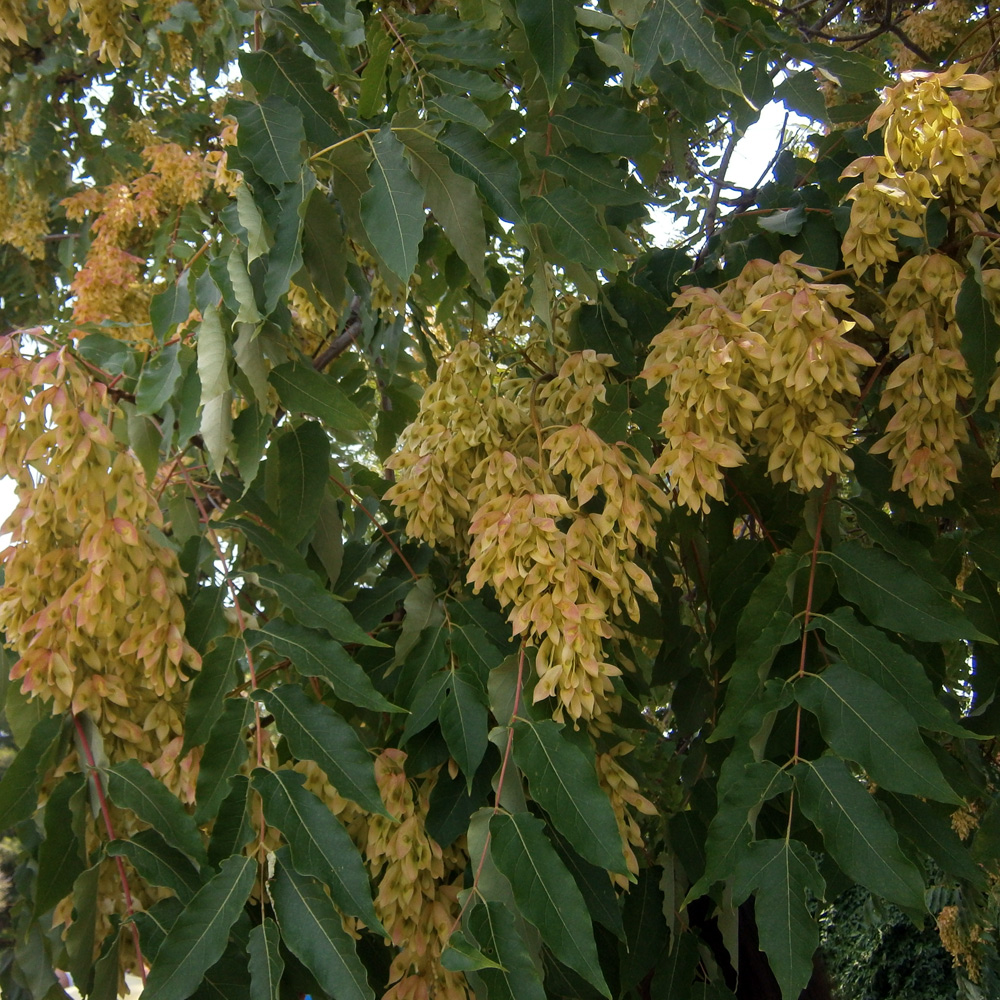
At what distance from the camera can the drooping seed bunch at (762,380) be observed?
1.24m

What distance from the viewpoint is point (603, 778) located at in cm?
146

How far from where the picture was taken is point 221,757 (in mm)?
1237

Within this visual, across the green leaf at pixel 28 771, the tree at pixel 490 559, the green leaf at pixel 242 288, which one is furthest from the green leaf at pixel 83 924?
the green leaf at pixel 242 288

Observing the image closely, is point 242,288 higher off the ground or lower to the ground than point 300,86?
lower

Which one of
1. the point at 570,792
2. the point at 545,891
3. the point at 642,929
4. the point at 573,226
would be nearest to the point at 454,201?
the point at 573,226

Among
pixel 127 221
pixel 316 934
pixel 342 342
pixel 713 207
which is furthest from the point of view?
pixel 127 221

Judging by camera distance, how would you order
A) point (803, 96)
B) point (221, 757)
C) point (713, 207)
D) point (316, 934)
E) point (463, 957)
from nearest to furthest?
point (463, 957) → point (316, 934) → point (221, 757) → point (803, 96) → point (713, 207)

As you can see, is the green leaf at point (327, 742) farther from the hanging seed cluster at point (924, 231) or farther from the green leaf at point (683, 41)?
the green leaf at point (683, 41)

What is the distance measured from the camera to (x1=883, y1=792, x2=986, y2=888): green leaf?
1.36m

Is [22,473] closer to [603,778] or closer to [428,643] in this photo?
[428,643]

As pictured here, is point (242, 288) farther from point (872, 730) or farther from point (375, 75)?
point (872, 730)

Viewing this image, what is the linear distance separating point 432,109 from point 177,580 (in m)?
0.78

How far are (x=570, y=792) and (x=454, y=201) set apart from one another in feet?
2.63

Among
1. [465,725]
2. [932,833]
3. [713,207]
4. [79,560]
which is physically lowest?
[932,833]
